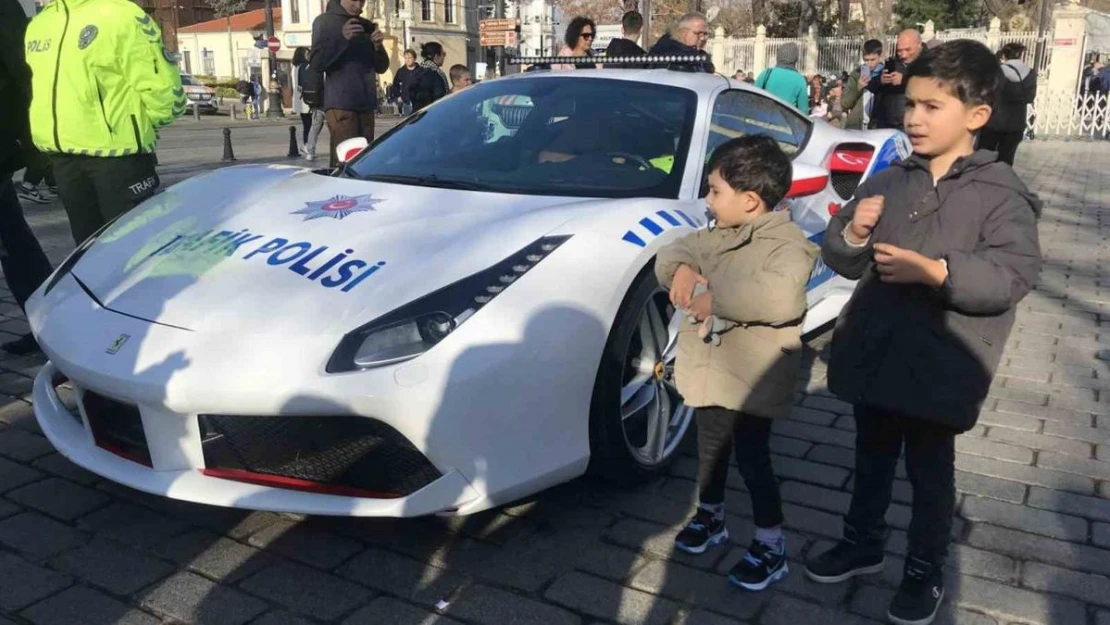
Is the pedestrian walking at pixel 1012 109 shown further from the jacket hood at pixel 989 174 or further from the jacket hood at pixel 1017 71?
the jacket hood at pixel 989 174

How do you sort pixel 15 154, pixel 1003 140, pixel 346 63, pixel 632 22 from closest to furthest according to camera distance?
pixel 15 154, pixel 346 63, pixel 632 22, pixel 1003 140

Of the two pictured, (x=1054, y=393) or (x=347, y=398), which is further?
(x=1054, y=393)

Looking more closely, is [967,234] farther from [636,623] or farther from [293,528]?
[293,528]

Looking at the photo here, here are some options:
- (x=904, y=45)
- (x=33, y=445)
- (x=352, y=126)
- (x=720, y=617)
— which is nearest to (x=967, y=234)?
(x=720, y=617)

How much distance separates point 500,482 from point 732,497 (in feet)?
3.26

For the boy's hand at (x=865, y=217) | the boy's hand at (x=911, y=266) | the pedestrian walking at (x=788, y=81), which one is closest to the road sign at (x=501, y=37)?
the pedestrian walking at (x=788, y=81)

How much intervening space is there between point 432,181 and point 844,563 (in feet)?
6.52

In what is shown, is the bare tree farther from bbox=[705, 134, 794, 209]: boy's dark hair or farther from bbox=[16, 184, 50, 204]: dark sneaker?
bbox=[705, 134, 794, 209]: boy's dark hair

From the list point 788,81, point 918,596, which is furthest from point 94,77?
point 788,81

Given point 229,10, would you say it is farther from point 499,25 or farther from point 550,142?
point 550,142

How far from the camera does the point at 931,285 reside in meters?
2.13

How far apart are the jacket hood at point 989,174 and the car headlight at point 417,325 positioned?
3.91ft

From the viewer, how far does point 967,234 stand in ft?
7.22

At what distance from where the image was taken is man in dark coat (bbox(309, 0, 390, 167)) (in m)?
7.09
